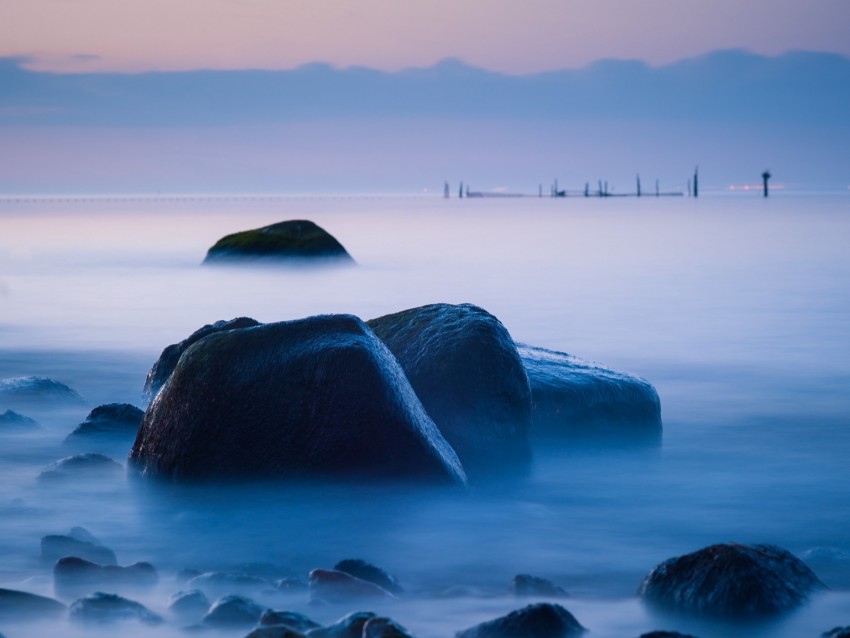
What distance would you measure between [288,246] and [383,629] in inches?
767

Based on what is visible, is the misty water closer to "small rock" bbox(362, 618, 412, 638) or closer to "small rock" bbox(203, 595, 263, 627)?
"small rock" bbox(203, 595, 263, 627)

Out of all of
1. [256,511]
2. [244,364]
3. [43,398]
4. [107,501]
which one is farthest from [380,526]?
[43,398]

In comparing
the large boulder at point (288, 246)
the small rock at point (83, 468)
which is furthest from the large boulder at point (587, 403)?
the large boulder at point (288, 246)

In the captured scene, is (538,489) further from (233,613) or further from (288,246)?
(288,246)

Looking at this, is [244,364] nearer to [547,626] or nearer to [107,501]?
[107,501]

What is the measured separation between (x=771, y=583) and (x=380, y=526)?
7.62 feet

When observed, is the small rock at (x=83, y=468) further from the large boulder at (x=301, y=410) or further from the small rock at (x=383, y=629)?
the small rock at (x=383, y=629)

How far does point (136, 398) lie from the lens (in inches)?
441

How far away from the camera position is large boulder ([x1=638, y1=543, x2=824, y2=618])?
4.97m

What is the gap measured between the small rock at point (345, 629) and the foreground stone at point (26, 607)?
4.10 feet

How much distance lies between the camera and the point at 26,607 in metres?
5.09

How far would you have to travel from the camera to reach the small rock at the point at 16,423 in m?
9.15

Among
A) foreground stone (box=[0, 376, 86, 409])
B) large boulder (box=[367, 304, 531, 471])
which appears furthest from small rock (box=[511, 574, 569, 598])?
foreground stone (box=[0, 376, 86, 409])

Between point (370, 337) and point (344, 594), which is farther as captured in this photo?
point (370, 337)
